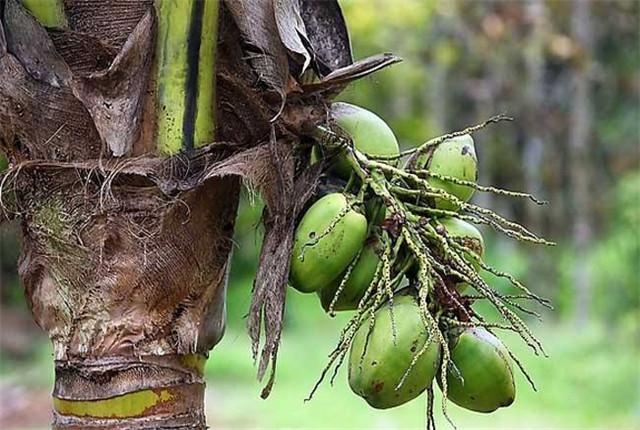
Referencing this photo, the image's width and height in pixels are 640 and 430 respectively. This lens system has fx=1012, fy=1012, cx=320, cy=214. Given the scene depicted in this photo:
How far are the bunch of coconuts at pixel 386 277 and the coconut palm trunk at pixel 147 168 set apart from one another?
0.05 metres

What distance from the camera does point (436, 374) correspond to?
1403 millimetres

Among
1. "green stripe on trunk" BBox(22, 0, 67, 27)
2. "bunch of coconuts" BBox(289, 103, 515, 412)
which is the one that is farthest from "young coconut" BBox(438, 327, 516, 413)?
"green stripe on trunk" BBox(22, 0, 67, 27)

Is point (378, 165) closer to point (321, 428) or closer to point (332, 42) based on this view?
point (332, 42)

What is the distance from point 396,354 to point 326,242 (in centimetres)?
18

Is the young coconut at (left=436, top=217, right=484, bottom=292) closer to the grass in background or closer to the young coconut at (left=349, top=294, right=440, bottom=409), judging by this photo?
the young coconut at (left=349, top=294, right=440, bottom=409)

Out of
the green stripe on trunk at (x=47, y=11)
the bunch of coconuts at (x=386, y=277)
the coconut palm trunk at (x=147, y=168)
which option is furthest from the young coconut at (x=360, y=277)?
the green stripe on trunk at (x=47, y=11)

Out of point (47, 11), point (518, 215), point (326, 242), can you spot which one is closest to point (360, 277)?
point (326, 242)

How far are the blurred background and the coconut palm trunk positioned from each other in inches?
7.9

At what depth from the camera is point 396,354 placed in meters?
1.33

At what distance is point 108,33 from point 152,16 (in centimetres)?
9

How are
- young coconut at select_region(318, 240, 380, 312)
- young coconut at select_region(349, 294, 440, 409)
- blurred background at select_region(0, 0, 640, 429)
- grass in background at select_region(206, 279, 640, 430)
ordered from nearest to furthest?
young coconut at select_region(349, 294, 440, 409) < young coconut at select_region(318, 240, 380, 312) < grass in background at select_region(206, 279, 640, 430) < blurred background at select_region(0, 0, 640, 429)

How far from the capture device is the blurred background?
6531 millimetres

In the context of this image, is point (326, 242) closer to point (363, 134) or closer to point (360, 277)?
point (360, 277)

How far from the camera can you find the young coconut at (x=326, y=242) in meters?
1.38
